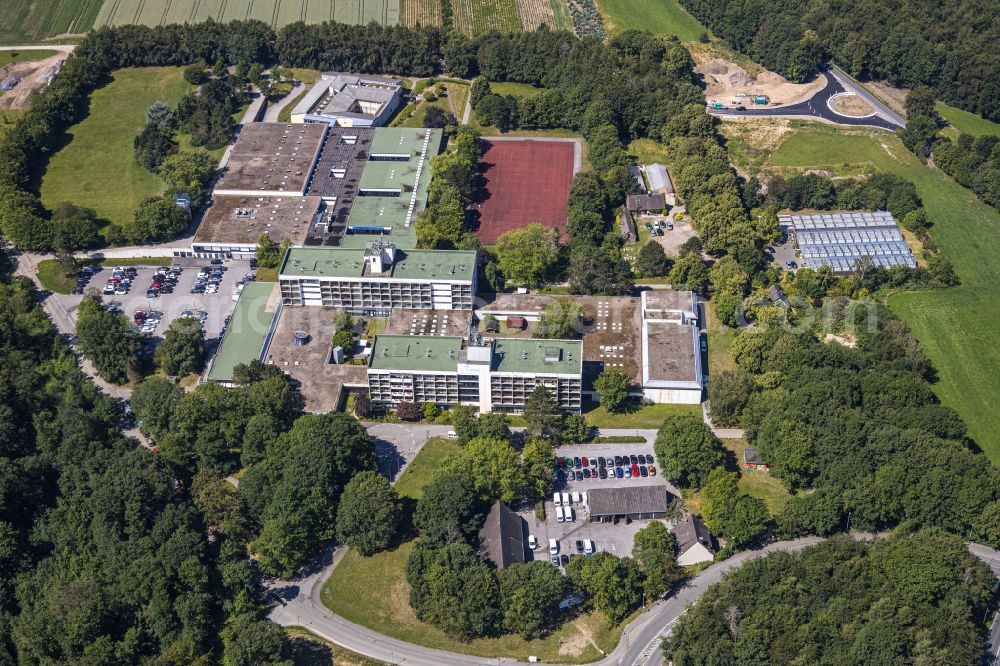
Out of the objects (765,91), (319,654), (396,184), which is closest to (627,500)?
(319,654)

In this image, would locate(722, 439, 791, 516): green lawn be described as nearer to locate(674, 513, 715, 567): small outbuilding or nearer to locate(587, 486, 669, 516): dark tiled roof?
locate(674, 513, 715, 567): small outbuilding

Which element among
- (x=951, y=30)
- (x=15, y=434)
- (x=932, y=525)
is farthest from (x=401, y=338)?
(x=951, y=30)

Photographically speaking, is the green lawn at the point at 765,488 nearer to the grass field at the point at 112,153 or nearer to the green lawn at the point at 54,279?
the green lawn at the point at 54,279

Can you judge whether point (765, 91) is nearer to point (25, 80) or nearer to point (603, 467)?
point (603, 467)

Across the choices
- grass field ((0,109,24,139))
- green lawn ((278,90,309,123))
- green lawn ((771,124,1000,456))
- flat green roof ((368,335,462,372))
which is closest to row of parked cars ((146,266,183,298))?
flat green roof ((368,335,462,372))

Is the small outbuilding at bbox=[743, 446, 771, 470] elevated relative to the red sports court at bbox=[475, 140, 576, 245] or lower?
elevated

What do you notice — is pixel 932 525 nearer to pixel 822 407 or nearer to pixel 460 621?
pixel 822 407
